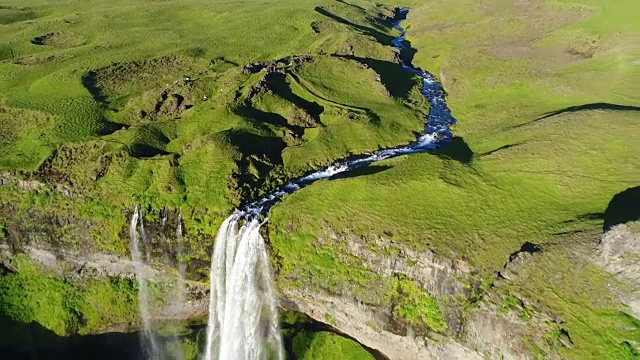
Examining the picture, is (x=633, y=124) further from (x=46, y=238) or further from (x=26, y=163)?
(x=26, y=163)

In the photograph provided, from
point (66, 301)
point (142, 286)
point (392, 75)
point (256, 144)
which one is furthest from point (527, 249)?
point (392, 75)

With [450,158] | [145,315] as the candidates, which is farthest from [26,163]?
[450,158]

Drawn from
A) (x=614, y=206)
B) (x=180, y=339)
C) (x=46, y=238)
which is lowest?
(x=180, y=339)

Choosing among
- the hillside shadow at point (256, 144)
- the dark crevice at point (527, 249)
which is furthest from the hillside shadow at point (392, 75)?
the dark crevice at point (527, 249)

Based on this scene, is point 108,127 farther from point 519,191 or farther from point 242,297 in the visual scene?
point 519,191

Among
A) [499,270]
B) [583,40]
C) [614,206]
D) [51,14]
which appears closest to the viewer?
[499,270]

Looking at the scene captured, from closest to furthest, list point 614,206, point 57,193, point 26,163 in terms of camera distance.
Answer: point 614,206
point 57,193
point 26,163

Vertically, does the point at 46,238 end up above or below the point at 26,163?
below
